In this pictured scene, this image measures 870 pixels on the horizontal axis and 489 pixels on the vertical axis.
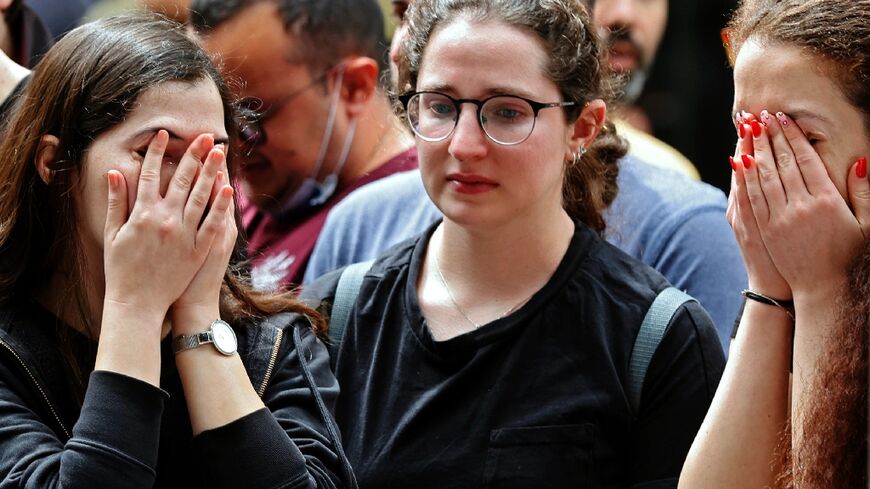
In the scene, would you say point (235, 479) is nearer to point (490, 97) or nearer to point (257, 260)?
point (490, 97)

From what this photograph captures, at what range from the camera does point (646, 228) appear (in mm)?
3145

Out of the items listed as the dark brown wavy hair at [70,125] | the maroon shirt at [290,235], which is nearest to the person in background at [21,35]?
the maroon shirt at [290,235]

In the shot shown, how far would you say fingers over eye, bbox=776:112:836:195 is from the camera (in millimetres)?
2232

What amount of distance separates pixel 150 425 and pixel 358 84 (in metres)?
1.98

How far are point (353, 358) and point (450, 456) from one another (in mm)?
307

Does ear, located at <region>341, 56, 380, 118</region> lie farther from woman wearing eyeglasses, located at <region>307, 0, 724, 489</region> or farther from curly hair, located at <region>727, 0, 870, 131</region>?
curly hair, located at <region>727, 0, 870, 131</region>

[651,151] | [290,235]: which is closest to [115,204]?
[290,235]

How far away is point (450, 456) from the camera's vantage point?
100 inches

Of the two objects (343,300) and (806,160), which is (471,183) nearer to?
(343,300)

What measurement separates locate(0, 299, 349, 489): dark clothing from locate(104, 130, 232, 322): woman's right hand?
0.49ft

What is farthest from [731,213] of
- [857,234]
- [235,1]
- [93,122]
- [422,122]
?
[235,1]

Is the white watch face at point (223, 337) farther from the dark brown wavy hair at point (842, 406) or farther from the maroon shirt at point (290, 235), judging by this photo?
the maroon shirt at point (290, 235)

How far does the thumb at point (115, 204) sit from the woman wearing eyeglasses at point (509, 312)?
0.60 meters

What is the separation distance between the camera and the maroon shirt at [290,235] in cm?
360
